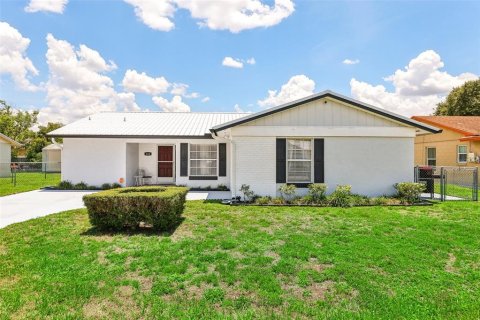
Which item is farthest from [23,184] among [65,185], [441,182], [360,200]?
[441,182]

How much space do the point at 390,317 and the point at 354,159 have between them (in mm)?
8565

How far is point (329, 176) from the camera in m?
11.2

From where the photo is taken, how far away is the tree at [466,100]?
31.2 m

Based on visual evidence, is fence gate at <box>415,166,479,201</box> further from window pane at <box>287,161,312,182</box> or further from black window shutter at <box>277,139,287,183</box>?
black window shutter at <box>277,139,287,183</box>

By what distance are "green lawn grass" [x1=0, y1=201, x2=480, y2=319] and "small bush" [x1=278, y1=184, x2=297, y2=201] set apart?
323 cm

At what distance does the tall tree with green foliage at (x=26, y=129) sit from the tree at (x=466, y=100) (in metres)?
50.8

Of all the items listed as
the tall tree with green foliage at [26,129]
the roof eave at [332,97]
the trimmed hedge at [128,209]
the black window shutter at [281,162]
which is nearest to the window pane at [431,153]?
the roof eave at [332,97]

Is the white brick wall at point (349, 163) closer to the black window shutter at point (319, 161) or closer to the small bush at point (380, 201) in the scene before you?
the black window shutter at point (319, 161)

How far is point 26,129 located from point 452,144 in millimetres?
51889

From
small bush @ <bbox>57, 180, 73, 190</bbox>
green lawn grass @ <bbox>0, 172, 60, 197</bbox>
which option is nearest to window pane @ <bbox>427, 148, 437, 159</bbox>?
small bush @ <bbox>57, 180, 73, 190</bbox>

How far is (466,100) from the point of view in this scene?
32.2 m

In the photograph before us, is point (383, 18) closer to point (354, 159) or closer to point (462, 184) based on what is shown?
point (354, 159)

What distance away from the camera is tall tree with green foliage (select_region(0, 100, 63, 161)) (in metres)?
39.4

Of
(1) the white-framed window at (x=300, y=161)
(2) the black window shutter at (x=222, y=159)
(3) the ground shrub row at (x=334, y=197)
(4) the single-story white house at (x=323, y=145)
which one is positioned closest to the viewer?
(3) the ground shrub row at (x=334, y=197)
